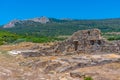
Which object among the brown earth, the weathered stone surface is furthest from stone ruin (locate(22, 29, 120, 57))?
the weathered stone surface

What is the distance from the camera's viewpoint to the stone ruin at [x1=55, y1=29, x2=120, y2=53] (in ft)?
108

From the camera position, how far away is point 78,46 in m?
33.6

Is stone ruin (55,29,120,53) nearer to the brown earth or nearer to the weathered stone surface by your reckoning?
the brown earth

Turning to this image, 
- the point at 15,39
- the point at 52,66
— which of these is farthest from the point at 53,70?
the point at 15,39

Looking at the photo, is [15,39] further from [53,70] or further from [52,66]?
[53,70]

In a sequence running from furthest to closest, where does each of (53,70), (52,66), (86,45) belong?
(86,45) → (52,66) → (53,70)

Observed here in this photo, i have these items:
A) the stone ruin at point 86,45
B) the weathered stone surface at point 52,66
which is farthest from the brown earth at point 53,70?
the stone ruin at point 86,45

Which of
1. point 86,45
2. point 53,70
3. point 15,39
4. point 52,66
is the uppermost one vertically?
point 86,45

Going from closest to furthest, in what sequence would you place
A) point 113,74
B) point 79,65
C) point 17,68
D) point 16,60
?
point 113,74
point 79,65
point 17,68
point 16,60

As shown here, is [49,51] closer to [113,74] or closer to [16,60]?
[16,60]

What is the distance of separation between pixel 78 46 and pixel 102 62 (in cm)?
772

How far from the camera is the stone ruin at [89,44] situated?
32938mm

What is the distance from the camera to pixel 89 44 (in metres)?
33.3

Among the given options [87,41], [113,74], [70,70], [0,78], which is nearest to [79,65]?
[70,70]
